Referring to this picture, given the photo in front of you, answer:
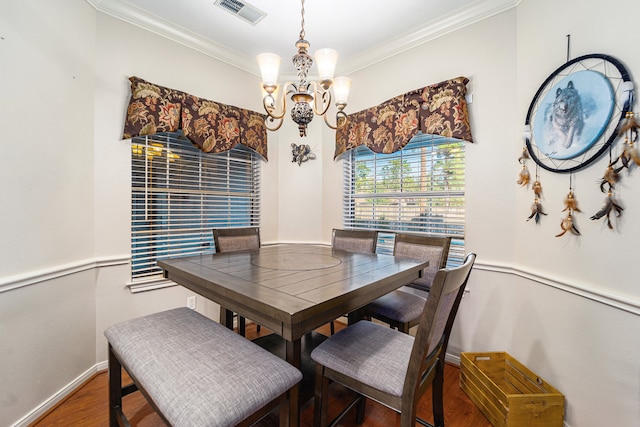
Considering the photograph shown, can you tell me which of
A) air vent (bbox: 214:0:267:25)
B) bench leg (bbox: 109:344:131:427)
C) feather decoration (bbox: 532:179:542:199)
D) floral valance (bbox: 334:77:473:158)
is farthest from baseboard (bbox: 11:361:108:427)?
feather decoration (bbox: 532:179:542:199)

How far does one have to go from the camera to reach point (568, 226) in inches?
60.2

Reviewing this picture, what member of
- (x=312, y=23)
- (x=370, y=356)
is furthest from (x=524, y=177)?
(x=312, y=23)

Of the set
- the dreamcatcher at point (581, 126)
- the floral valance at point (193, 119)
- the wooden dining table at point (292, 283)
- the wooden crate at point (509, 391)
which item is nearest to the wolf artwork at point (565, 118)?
the dreamcatcher at point (581, 126)

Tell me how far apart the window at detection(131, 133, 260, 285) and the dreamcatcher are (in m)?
2.54

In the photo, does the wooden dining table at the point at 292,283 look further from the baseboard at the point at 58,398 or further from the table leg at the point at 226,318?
the baseboard at the point at 58,398

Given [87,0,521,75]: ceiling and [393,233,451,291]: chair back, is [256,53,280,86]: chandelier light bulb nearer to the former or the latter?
[87,0,521,75]: ceiling

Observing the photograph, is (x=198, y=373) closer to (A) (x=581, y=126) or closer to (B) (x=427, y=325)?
(B) (x=427, y=325)

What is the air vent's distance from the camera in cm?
211

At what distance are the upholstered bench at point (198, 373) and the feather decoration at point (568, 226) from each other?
5.47ft

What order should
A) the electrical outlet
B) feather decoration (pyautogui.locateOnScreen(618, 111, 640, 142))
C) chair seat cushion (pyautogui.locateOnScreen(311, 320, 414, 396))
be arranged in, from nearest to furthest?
chair seat cushion (pyautogui.locateOnScreen(311, 320, 414, 396)) → feather decoration (pyautogui.locateOnScreen(618, 111, 640, 142)) → the electrical outlet

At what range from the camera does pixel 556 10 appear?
1.64m

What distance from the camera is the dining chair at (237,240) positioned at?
2.29 metres

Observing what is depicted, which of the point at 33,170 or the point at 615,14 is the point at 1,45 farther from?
the point at 615,14

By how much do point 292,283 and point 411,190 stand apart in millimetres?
1724
